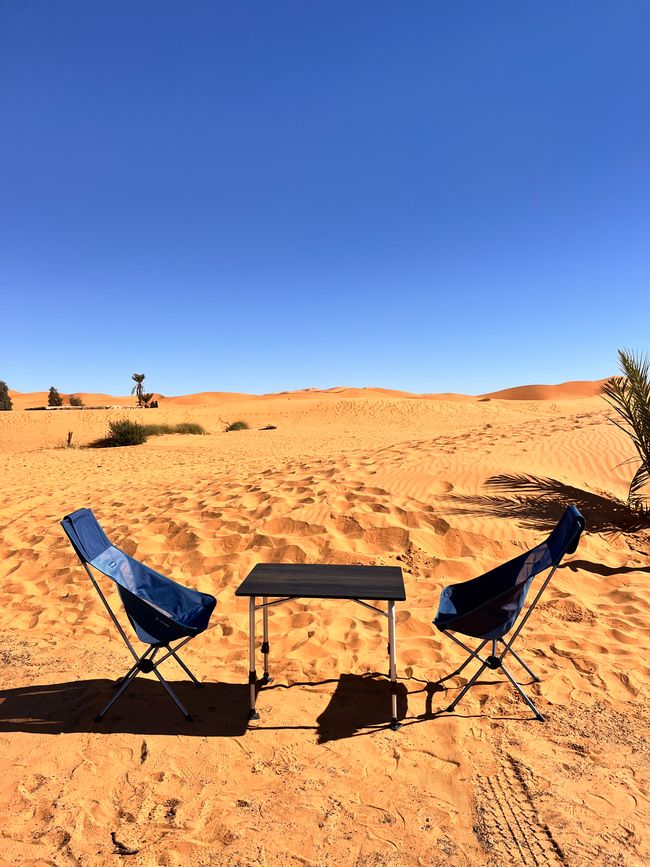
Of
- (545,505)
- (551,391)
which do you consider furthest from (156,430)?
(551,391)

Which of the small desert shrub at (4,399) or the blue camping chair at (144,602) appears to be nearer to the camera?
the blue camping chair at (144,602)

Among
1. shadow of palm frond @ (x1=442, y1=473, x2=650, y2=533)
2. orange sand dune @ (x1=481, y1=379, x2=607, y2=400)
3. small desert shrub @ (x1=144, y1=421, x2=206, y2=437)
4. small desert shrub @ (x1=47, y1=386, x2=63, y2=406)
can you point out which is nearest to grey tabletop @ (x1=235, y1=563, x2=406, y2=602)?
shadow of palm frond @ (x1=442, y1=473, x2=650, y2=533)

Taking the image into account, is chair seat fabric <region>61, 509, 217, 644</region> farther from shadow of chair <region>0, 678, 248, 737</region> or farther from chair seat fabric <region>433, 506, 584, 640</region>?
chair seat fabric <region>433, 506, 584, 640</region>

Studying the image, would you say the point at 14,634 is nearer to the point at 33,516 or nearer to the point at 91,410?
the point at 33,516

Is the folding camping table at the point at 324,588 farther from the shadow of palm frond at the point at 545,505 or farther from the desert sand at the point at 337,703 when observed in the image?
the shadow of palm frond at the point at 545,505

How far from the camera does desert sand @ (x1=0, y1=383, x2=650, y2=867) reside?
2.36 metres

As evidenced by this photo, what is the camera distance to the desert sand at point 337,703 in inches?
92.9

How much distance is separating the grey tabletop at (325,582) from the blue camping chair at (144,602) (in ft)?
1.29

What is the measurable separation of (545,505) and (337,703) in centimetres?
431

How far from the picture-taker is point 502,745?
2969 mm

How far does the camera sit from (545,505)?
677cm

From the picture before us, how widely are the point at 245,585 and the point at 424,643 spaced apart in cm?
160

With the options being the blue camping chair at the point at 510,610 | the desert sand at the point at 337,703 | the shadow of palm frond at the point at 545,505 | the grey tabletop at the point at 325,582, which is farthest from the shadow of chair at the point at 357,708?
the shadow of palm frond at the point at 545,505

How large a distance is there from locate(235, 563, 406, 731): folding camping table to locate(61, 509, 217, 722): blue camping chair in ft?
1.20
